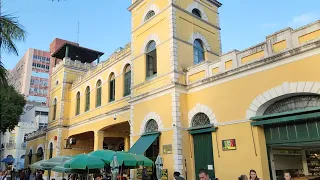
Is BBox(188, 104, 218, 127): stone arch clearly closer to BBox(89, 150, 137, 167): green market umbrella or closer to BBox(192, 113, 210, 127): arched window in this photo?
BBox(192, 113, 210, 127): arched window

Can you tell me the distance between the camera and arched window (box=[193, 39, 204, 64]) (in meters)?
14.6

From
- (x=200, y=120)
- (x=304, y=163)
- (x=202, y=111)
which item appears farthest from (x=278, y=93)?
(x=304, y=163)

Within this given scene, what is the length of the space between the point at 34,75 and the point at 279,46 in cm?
6503

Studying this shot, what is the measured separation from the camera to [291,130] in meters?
9.46

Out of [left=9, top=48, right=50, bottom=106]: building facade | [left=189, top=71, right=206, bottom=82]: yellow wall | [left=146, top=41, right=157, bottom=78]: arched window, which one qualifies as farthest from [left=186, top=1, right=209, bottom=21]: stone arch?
[left=9, top=48, right=50, bottom=106]: building facade

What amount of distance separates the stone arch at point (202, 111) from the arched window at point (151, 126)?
6.25 ft

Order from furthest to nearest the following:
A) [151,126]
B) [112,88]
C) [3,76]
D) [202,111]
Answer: [112,88] → [151,126] → [202,111] → [3,76]

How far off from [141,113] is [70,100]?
13607mm

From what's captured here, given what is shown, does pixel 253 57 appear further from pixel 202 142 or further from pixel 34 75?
pixel 34 75

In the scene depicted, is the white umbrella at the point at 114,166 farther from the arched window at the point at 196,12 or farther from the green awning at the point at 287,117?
the arched window at the point at 196,12

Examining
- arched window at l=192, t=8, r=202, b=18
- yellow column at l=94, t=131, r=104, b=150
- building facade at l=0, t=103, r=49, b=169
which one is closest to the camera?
arched window at l=192, t=8, r=202, b=18

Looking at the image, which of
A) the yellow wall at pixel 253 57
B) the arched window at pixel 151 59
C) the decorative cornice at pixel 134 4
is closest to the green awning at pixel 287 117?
the yellow wall at pixel 253 57

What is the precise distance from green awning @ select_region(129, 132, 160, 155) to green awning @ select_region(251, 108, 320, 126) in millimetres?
4804

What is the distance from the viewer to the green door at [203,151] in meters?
11.7
